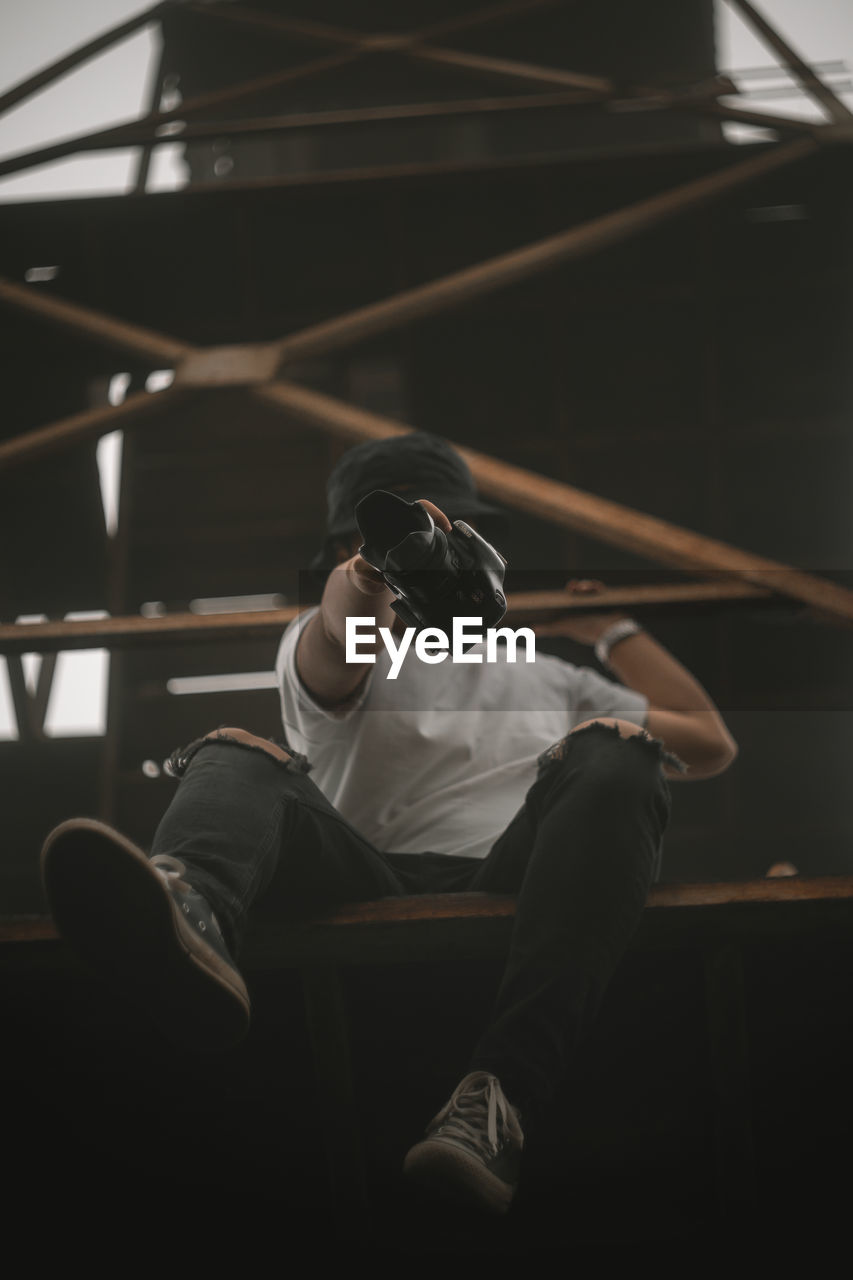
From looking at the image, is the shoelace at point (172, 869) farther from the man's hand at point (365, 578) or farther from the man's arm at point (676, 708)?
the man's arm at point (676, 708)

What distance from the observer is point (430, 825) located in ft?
8.25

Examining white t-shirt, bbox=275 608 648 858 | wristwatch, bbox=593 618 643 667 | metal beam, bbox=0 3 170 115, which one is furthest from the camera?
metal beam, bbox=0 3 170 115

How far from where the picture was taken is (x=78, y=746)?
5.55 meters

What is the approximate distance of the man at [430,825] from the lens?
1791 mm

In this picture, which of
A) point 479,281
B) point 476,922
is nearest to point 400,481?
point 476,922

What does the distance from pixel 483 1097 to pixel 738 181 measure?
3.72 metres

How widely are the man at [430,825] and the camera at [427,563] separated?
12cm

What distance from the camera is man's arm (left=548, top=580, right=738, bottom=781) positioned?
8.70 ft

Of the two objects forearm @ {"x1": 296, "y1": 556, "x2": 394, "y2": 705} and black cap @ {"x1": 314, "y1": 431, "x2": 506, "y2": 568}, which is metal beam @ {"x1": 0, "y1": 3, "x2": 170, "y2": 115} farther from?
forearm @ {"x1": 296, "y1": 556, "x2": 394, "y2": 705}

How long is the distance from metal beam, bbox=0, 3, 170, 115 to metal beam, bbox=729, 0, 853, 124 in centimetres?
279

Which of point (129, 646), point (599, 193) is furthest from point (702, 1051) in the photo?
point (599, 193)

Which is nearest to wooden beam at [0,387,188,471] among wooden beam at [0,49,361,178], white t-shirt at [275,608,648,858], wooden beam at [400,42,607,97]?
wooden beam at [0,49,361,178]

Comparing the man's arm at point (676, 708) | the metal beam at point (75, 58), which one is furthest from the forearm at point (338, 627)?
the metal beam at point (75, 58)

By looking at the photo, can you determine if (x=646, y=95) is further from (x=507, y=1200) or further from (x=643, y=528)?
(x=507, y=1200)
